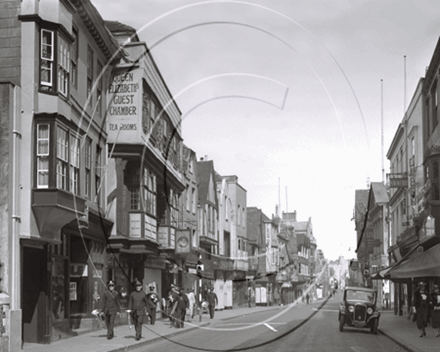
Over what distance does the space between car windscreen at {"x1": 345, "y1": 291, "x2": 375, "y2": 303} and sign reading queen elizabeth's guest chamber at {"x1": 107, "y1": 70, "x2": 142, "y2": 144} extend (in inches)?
450

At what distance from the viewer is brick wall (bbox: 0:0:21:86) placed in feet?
79.2

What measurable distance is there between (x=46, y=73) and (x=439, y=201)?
20895 mm

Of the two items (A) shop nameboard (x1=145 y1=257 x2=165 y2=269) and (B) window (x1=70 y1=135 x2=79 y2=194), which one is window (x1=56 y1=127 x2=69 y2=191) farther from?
(A) shop nameboard (x1=145 y1=257 x2=165 y2=269)

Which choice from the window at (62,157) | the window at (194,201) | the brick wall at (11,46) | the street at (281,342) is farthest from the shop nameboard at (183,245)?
the window at (194,201)

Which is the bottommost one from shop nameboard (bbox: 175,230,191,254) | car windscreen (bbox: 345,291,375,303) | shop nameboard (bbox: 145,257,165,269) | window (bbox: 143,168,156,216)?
car windscreen (bbox: 345,291,375,303)

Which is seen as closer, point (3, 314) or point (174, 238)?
point (3, 314)

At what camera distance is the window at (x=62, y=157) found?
24.8 meters

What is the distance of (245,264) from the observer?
82.3 meters

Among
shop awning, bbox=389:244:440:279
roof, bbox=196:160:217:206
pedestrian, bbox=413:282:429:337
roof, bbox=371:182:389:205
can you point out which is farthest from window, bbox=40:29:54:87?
roof, bbox=371:182:389:205

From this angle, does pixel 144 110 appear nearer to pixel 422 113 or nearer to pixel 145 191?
pixel 145 191

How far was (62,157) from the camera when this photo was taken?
2530 centimetres

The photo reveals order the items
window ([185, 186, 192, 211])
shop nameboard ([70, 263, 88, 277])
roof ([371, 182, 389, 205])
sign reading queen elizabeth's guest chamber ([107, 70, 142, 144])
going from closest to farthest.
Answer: shop nameboard ([70, 263, 88, 277]) → sign reading queen elizabeth's guest chamber ([107, 70, 142, 144]) → window ([185, 186, 192, 211]) → roof ([371, 182, 389, 205])

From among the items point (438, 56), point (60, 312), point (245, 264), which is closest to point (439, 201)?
point (438, 56)

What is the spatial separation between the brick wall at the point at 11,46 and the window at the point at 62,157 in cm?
225
